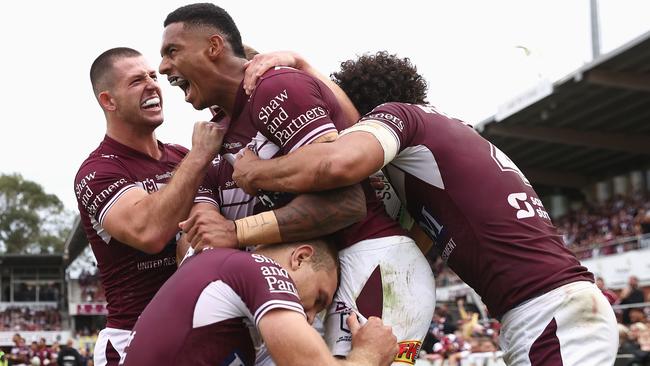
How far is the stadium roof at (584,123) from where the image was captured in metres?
26.0

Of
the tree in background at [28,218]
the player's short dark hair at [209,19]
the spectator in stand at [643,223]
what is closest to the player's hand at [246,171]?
the player's short dark hair at [209,19]

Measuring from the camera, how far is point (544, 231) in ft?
13.6

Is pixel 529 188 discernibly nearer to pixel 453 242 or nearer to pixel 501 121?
pixel 453 242

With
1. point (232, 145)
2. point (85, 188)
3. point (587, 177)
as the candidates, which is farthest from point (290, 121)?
point (587, 177)

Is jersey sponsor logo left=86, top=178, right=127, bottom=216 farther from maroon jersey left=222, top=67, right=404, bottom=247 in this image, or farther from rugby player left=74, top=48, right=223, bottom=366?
maroon jersey left=222, top=67, right=404, bottom=247

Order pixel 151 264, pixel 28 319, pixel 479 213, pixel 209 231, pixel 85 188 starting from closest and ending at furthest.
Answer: pixel 209 231, pixel 479 213, pixel 85 188, pixel 151 264, pixel 28 319

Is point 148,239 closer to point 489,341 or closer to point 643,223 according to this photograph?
point 489,341

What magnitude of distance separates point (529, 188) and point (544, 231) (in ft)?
0.76

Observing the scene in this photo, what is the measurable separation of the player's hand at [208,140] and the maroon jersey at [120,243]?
604 millimetres

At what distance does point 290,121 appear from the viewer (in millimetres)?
3920

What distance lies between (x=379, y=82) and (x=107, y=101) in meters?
1.69

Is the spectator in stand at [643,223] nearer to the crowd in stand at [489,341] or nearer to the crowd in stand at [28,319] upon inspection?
the crowd in stand at [489,341]

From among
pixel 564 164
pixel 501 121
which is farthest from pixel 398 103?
pixel 564 164

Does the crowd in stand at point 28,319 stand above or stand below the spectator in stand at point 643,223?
below
